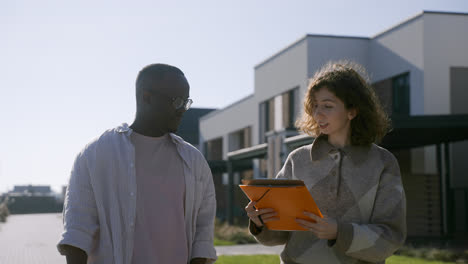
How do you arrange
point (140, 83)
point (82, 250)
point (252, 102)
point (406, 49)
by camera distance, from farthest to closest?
point (252, 102) < point (406, 49) < point (140, 83) < point (82, 250)

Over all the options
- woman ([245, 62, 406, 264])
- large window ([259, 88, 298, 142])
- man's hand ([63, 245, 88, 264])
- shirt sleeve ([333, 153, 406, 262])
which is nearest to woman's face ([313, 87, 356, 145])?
woman ([245, 62, 406, 264])

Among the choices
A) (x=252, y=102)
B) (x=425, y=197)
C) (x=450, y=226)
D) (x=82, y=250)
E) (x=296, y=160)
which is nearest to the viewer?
(x=82, y=250)

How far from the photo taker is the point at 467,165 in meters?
18.5

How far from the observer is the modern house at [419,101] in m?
16.4

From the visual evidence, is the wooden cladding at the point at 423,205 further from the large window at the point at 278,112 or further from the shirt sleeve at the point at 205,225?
the shirt sleeve at the point at 205,225

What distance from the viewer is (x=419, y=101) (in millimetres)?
18250

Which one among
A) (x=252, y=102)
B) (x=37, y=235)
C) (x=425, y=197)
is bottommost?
(x=37, y=235)

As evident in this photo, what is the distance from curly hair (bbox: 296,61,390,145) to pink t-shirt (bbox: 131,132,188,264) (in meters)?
0.84

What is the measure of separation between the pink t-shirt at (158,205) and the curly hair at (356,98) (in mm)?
839

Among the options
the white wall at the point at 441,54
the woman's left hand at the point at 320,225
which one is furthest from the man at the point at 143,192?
the white wall at the point at 441,54

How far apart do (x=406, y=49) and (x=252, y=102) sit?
38.3 ft

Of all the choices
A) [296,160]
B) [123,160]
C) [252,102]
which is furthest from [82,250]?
[252,102]

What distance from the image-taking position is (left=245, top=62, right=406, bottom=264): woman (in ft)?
9.04

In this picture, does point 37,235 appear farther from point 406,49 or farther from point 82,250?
point 82,250
